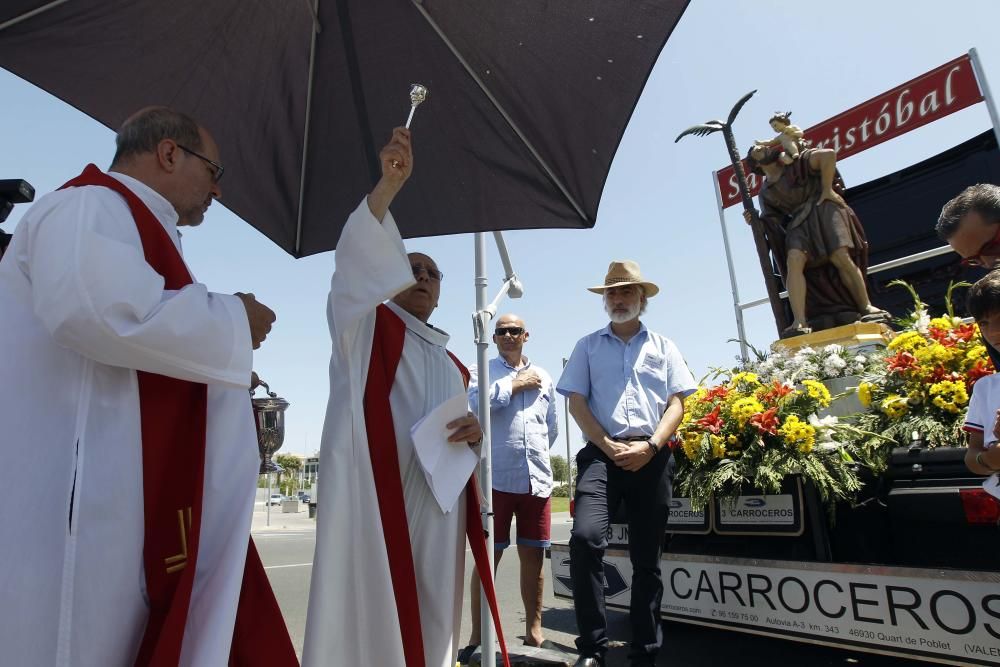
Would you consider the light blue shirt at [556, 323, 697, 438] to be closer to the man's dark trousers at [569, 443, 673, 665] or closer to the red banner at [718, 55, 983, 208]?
the man's dark trousers at [569, 443, 673, 665]

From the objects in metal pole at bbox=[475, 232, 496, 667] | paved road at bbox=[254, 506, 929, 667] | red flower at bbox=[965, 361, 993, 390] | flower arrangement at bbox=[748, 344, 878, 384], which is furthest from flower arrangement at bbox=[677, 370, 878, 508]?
metal pole at bbox=[475, 232, 496, 667]

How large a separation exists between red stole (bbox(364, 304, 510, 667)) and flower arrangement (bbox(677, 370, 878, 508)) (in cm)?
145

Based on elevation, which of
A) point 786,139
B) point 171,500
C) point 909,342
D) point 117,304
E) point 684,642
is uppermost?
point 786,139

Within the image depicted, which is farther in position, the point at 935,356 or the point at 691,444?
the point at 691,444

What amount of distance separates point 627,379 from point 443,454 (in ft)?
4.87

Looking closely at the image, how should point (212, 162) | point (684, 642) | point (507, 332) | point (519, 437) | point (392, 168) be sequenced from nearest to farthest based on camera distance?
point (212, 162), point (392, 168), point (684, 642), point (519, 437), point (507, 332)

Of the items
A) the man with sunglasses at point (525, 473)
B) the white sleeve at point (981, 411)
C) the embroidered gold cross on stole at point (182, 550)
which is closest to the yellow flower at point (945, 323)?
the white sleeve at point (981, 411)

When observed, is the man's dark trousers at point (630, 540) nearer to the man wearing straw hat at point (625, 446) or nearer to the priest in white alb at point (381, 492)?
the man wearing straw hat at point (625, 446)

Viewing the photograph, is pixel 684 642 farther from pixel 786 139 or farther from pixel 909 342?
pixel 786 139

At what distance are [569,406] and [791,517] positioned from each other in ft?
4.10

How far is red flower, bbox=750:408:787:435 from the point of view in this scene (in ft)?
11.4

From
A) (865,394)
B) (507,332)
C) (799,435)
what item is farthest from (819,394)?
(507,332)

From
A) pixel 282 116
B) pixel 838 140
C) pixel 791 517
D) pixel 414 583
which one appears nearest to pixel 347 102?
pixel 282 116

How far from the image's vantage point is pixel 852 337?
219 inches
